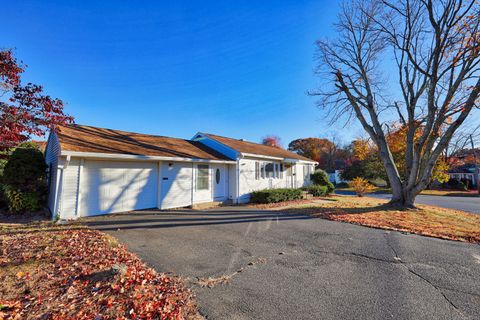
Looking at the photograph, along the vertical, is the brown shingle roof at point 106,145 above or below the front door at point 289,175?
above

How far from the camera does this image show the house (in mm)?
7965

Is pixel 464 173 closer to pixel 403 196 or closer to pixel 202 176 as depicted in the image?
pixel 403 196

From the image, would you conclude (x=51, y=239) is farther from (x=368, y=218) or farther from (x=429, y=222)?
(x=429, y=222)

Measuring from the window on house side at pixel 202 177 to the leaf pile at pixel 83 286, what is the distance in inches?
286

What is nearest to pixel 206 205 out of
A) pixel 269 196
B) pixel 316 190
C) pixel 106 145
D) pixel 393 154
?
pixel 269 196

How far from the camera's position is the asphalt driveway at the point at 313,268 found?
9.49ft

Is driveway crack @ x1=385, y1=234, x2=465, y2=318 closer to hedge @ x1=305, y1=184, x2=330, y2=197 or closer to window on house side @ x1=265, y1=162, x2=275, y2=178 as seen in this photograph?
window on house side @ x1=265, y1=162, x2=275, y2=178

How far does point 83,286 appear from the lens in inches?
127

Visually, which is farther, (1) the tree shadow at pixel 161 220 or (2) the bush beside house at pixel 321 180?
(2) the bush beside house at pixel 321 180

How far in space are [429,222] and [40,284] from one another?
11.3 m

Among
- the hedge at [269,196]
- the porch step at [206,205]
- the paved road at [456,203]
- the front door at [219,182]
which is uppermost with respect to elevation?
the front door at [219,182]

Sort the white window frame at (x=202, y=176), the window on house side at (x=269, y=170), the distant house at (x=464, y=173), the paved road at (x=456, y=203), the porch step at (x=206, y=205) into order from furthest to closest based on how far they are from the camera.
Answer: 1. the distant house at (x=464, y=173)
2. the window on house side at (x=269, y=170)
3. the paved road at (x=456, y=203)
4. the white window frame at (x=202, y=176)
5. the porch step at (x=206, y=205)

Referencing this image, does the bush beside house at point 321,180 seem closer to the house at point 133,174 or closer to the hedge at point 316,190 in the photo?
the hedge at point 316,190

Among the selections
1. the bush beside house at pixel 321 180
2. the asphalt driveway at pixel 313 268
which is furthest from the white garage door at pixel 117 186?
the bush beside house at pixel 321 180
